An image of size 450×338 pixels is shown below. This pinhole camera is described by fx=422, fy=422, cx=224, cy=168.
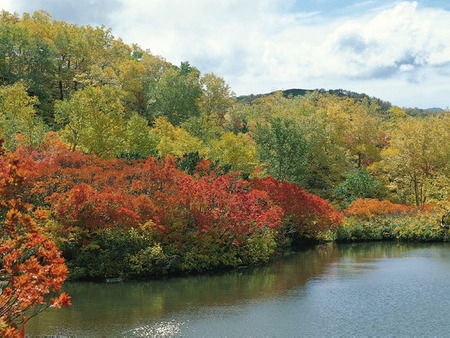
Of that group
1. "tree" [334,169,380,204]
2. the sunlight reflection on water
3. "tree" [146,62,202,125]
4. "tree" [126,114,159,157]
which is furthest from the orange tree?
"tree" [146,62,202,125]

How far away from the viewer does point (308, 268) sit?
67.2 feet

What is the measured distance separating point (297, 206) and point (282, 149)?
24.7 ft

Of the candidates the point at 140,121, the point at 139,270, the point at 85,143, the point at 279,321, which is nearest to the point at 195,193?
the point at 139,270

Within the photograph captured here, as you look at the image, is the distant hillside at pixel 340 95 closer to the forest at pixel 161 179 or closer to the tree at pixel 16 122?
the forest at pixel 161 179

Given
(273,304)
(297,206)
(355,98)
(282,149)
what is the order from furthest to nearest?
1. (355,98)
2. (282,149)
3. (297,206)
4. (273,304)

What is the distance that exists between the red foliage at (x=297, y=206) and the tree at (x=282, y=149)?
237 inches

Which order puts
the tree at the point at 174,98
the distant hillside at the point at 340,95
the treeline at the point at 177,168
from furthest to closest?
the distant hillside at the point at 340,95
the tree at the point at 174,98
the treeline at the point at 177,168

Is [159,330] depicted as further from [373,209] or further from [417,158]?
[417,158]

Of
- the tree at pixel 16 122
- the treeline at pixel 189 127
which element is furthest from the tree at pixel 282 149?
the tree at pixel 16 122

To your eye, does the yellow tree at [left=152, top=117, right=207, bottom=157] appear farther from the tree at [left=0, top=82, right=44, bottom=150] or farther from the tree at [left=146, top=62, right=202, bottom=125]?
the tree at [left=146, top=62, right=202, bottom=125]

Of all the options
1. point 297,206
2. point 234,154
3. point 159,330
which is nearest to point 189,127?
point 234,154

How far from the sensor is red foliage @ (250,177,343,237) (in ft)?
85.4

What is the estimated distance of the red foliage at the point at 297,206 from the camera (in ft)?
85.4

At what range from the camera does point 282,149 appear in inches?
1288
